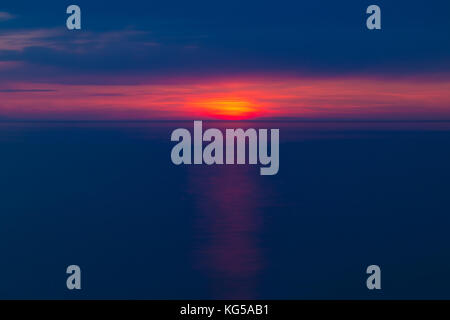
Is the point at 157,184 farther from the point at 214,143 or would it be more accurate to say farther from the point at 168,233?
the point at 214,143

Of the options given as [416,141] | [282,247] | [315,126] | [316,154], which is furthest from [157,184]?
[315,126]

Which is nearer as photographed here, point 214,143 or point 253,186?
point 214,143

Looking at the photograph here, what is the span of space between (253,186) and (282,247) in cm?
209

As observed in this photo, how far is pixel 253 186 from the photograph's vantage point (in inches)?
384

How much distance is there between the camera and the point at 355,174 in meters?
10.2

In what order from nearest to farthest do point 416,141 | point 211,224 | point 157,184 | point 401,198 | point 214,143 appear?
point 214,143, point 211,224, point 401,198, point 157,184, point 416,141

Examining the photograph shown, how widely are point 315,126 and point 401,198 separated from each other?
7.36 m

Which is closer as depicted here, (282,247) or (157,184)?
(282,247)

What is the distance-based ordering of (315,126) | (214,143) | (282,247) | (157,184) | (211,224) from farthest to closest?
(315,126), (157,184), (211,224), (282,247), (214,143)

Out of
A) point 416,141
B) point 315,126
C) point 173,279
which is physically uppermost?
point 315,126

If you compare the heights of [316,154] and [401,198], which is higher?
[316,154]

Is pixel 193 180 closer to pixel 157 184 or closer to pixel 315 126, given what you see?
pixel 157 184

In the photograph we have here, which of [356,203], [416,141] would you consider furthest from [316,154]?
[356,203]

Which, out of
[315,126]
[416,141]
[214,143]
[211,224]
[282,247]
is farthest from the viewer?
[315,126]
